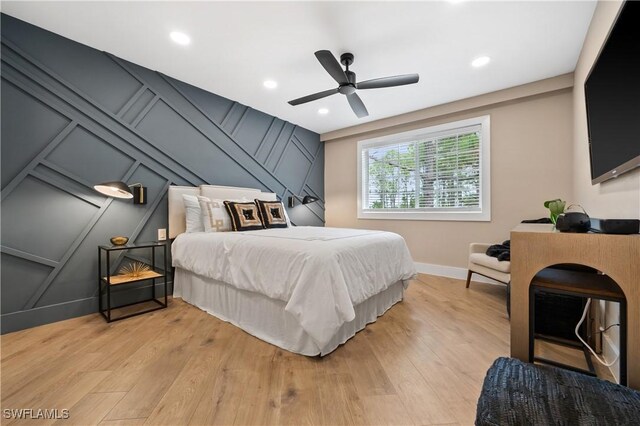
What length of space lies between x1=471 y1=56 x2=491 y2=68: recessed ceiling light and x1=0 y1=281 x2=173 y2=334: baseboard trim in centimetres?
425

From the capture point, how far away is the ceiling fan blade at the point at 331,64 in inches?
80.0

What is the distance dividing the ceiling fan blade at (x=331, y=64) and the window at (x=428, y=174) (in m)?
2.13

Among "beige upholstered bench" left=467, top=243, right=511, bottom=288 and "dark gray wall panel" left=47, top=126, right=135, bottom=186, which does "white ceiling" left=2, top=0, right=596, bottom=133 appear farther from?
"beige upholstered bench" left=467, top=243, right=511, bottom=288

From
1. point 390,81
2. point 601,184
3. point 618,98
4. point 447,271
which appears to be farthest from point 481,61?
point 447,271

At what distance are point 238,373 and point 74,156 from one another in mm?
2405

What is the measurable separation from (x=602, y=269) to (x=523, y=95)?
9.92 ft

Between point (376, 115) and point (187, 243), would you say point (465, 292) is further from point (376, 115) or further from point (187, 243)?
point (187, 243)

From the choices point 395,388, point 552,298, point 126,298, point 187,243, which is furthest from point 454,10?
point 126,298

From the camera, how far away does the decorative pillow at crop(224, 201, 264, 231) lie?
9.25 feet

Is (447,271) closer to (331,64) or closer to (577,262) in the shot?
(577,262)

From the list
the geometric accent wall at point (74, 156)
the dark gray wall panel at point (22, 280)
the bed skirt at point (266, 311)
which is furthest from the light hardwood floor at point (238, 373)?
the geometric accent wall at point (74, 156)

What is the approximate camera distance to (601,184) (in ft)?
6.05

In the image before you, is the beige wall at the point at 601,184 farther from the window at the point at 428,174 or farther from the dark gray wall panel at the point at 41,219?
the dark gray wall panel at the point at 41,219

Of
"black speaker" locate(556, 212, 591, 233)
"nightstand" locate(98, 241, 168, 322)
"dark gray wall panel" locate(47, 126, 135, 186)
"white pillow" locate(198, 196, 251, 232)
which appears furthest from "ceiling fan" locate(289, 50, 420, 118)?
"nightstand" locate(98, 241, 168, 322)
